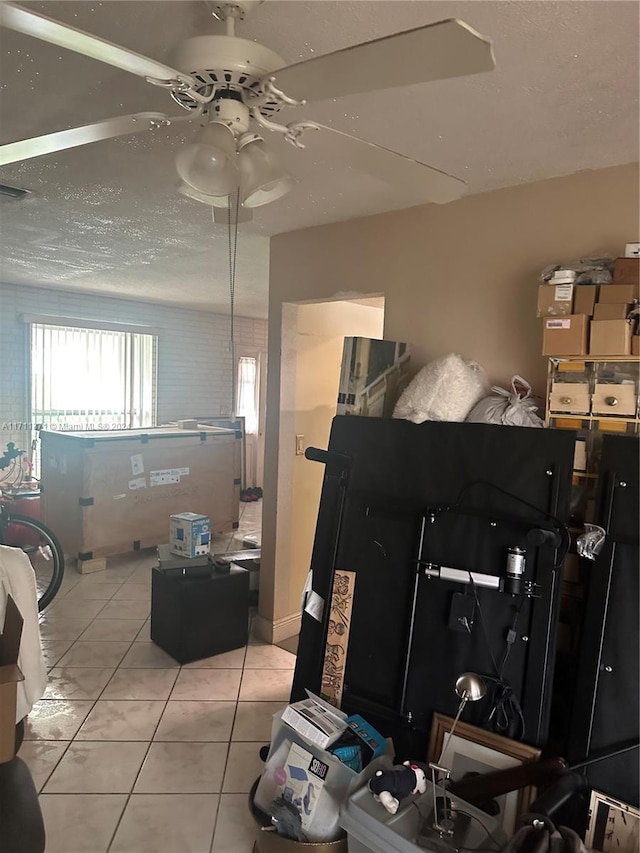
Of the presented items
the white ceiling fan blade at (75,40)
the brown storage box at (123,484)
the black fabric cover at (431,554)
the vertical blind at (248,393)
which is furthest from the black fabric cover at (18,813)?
the vertical blind at (248,393)

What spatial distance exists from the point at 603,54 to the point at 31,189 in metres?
2.49

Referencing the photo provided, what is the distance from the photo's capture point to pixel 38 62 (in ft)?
5.23

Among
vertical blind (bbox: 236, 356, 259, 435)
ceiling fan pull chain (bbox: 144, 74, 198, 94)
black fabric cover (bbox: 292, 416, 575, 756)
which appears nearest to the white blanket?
Answer: black fabric cover (bbox: 292, 416, 575, 756)

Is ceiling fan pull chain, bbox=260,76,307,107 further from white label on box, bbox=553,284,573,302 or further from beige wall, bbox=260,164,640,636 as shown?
beige wall, bbox=260,164,640,636

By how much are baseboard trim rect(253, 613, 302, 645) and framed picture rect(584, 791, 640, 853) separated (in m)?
2.09

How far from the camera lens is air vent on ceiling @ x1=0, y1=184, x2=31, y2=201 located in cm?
277

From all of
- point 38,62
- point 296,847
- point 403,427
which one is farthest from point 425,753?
point 38,62

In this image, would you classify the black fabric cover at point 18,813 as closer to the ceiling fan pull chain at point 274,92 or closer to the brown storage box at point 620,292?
the ceiling fan pull chain at point 274,92

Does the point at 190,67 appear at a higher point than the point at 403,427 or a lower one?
higher

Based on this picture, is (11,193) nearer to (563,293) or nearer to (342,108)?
(342,108)

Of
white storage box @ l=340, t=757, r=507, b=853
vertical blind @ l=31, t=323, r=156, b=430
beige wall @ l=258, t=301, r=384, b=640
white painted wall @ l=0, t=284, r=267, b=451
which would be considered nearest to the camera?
white storage box @ l=340, t=757, r=507, b=853

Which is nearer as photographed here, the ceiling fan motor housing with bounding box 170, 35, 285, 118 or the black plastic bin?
the ceiling fan motor housing with bounding box 170, 35, 285, 118

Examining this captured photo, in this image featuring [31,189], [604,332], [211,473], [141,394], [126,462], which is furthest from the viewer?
[141,394]

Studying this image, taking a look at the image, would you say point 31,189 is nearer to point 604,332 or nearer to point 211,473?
point 604,332
